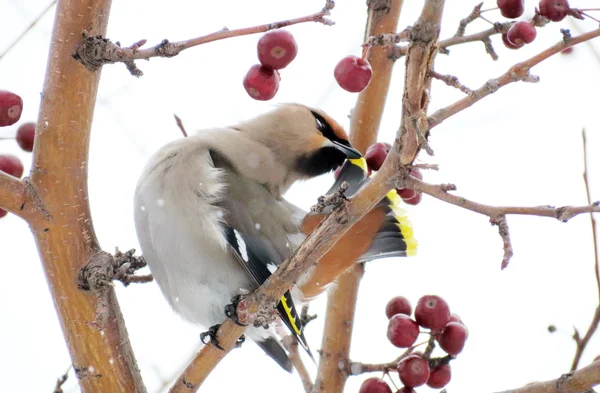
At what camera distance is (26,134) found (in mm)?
2762

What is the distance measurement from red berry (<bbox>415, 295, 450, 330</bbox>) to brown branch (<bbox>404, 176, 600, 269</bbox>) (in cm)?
113

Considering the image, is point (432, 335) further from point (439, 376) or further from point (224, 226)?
point (224, 226)

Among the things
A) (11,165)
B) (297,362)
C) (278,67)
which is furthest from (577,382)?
(11,165)

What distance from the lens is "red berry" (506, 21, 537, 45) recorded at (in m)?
2.43

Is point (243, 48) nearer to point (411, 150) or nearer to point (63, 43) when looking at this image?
point (63, 43)

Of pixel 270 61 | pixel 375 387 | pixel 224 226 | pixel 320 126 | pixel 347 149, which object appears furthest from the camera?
pixel 320 126

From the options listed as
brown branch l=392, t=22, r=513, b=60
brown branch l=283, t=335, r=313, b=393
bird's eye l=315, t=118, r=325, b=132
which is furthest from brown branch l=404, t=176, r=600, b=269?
bird's eye l=315, t=118, r=325, b=132

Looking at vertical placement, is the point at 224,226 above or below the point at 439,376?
above

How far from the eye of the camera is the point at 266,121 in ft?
12.1

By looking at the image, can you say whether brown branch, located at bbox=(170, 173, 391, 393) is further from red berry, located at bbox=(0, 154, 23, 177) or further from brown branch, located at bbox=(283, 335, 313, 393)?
red berry, located at bbox=(0, 154, 23, 177)

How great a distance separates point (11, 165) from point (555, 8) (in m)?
1.85

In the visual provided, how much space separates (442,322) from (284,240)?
749mm

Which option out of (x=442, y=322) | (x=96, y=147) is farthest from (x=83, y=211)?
(x=96, y=147)

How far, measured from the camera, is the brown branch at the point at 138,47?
6.54ft
